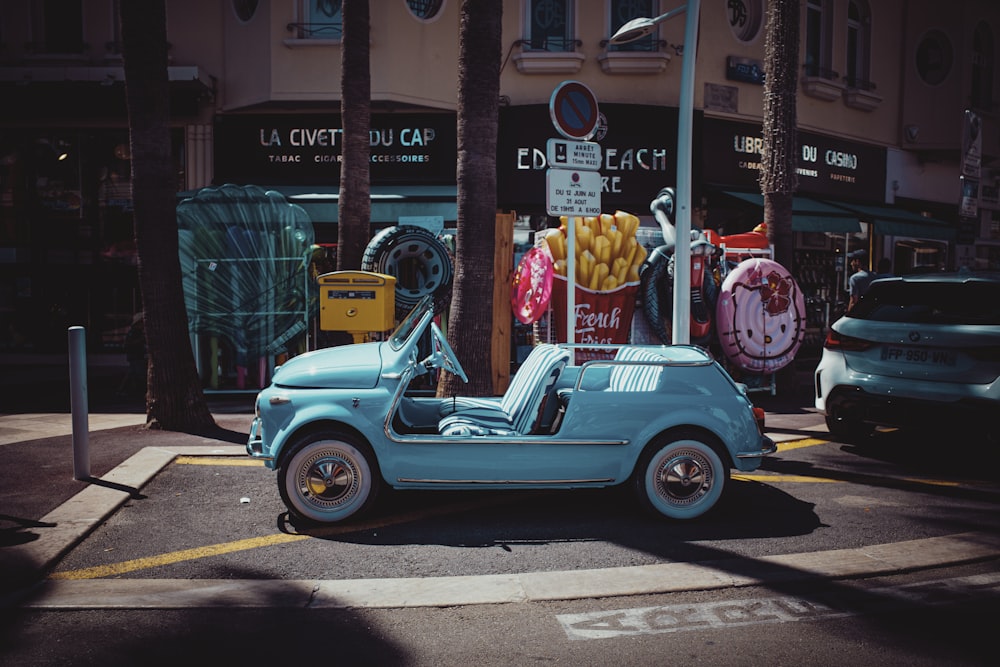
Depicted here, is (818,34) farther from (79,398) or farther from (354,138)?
(79,398)

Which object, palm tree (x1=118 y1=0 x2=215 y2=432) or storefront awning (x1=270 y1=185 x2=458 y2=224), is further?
storefront awning (x1=270 y1=185 x2=458 y2=224)

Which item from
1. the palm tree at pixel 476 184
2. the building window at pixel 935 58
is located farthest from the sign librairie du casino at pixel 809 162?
the palm tree at pixel 476 184

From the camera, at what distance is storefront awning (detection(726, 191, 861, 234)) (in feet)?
48.8

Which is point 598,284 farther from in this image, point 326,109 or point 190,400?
point 326,109

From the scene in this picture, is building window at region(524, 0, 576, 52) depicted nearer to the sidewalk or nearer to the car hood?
the sidewalk

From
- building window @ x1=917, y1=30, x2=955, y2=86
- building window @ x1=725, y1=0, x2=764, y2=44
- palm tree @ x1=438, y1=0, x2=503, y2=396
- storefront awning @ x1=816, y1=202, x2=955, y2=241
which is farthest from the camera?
building window @ x1=917, y1=30, x2=955, y2=86

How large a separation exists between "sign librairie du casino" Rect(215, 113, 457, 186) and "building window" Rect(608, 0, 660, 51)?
357cm

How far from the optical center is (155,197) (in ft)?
24.7

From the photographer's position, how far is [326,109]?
47.6 feet

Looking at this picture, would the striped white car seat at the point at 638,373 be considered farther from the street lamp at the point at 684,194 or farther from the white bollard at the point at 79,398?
the white bollard at the point at 79,398

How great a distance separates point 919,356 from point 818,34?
43.8 feet

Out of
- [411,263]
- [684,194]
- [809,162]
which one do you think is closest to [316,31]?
[411,263]

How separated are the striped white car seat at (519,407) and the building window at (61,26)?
538 inches

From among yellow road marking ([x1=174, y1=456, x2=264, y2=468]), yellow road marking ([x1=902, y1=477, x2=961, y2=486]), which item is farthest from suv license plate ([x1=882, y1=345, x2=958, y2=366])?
yellow road marking ([x1=174, y1=456, x2=264, y2=468])
